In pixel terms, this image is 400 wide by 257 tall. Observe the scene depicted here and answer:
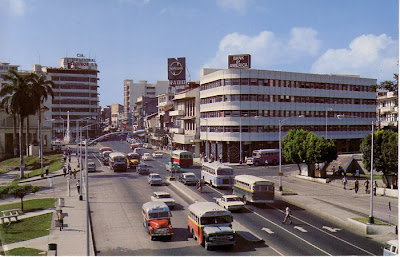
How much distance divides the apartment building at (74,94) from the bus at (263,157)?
89.9 meters

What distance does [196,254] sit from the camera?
28141mm

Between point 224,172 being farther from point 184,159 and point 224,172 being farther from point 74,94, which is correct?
point 74,94

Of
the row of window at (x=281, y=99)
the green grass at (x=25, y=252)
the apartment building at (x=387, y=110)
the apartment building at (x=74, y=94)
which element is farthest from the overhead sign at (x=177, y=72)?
the green grass at (x=25, y=252)

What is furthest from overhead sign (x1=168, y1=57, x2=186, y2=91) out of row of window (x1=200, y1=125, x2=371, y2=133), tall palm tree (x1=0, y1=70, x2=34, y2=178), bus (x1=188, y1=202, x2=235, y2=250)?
bus (x1=188, y1=202, x2=235, y2=250)

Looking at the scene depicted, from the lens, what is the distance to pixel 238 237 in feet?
104

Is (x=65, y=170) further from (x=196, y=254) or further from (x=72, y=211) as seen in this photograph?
(x=196, y=254)

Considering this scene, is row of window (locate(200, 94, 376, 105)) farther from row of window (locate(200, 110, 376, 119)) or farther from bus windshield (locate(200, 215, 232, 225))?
bus windshield (locate(200, 215, 232, 225))

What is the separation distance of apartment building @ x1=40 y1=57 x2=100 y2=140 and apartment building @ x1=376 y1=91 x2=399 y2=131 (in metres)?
97.1

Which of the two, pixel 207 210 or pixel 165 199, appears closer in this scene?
pixel 207 210

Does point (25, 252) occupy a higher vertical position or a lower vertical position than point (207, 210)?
lower

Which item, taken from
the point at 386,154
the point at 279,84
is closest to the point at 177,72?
the point at 279,84

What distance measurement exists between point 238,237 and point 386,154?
25591mm

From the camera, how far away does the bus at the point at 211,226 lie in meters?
28.6

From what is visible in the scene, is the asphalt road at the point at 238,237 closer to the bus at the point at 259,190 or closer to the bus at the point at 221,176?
the bus at the point at 259,190
